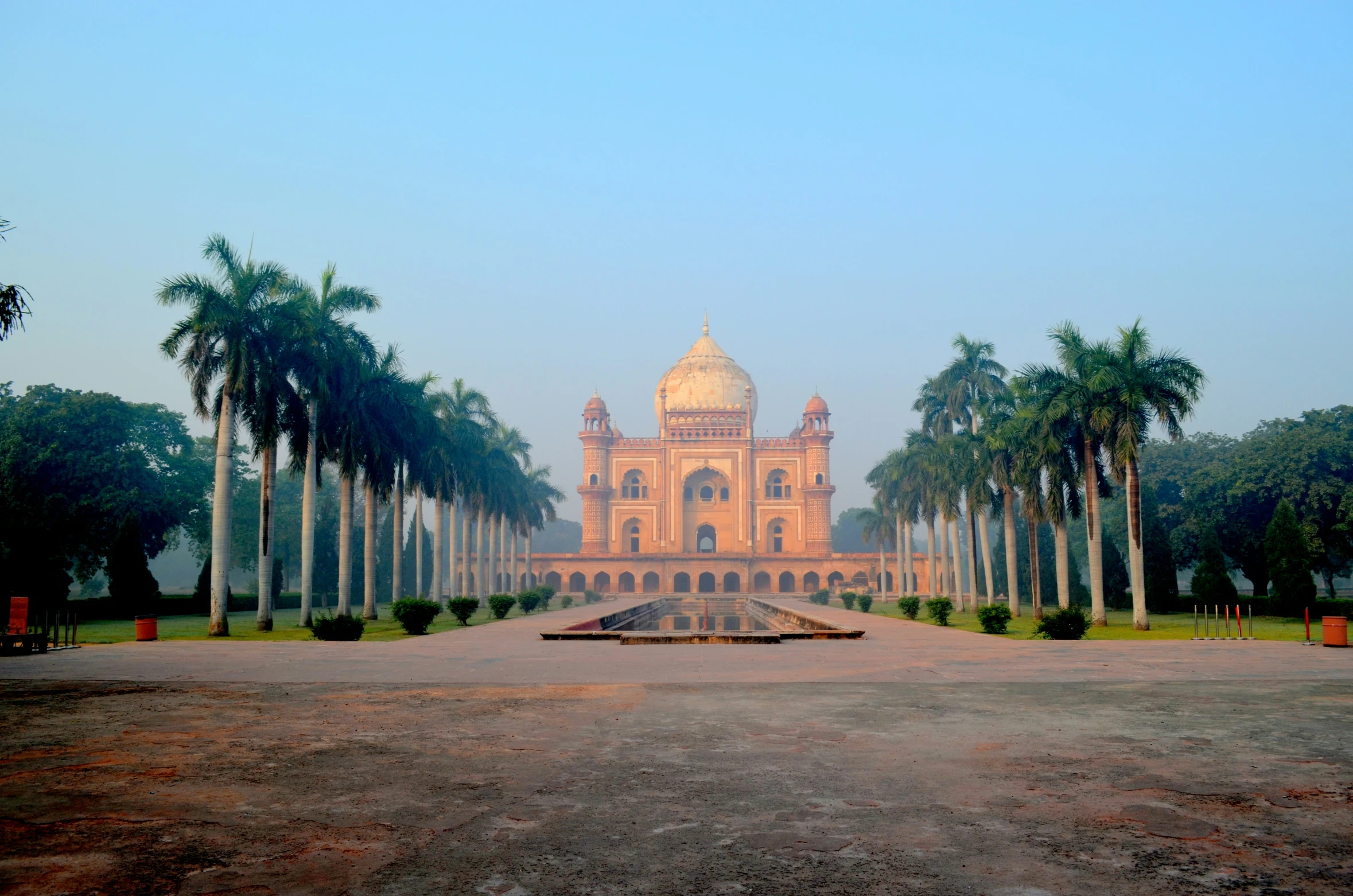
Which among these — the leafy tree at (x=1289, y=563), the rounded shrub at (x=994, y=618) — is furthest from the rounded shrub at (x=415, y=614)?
the leafy tree at (x=1289, y=563)

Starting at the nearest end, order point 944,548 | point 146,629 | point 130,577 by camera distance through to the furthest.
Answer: point 146,629, point 130,577, point 944,548

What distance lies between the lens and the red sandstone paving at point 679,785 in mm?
4715

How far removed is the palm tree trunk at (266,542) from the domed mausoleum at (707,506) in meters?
41.8

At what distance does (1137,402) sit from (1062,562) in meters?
6.64

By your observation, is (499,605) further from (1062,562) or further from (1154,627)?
(1154,627)

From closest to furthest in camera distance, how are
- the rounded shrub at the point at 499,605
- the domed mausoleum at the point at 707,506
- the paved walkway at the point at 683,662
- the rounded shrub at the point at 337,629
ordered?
1. the paved walkway at the point at 683,662
2. the rounded shrub at the point at 337,629
3. the rounded shrub at the point at 499,605
4. the domed mausoleum at the point at 707,506

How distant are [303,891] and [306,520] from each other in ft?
76.2

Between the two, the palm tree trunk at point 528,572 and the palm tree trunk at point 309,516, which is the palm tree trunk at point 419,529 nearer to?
the palm tree trunk at point 309,516

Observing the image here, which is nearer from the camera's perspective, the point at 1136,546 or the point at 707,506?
the point at 1136,546

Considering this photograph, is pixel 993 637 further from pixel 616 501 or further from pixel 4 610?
pixel 616 501

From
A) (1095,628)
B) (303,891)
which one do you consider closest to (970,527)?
(1095,628)

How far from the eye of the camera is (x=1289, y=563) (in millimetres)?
31031

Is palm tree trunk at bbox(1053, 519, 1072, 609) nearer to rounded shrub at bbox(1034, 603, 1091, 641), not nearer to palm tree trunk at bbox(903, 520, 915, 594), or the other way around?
rounded shrub at bbox(1034, 603, 1091, 641)

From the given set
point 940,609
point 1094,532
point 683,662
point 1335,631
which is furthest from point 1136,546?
point 683,662
